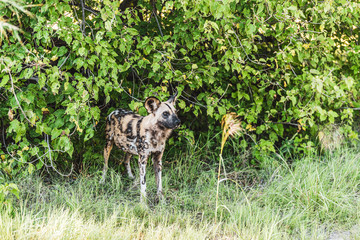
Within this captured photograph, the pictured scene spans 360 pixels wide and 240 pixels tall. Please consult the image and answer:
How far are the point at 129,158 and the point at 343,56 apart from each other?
321 cm

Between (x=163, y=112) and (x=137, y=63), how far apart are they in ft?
3.59

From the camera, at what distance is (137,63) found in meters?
4.45

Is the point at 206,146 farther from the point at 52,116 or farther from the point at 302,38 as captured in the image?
the point at 52,116

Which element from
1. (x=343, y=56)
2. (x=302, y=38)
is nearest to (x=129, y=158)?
(x=302, y=38)

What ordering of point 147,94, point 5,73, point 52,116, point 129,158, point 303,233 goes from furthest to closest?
point 129,158 < point 147,94 < point 52,116 < point 5,73 < point 303,233

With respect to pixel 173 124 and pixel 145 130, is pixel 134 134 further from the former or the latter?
pixel 173 124

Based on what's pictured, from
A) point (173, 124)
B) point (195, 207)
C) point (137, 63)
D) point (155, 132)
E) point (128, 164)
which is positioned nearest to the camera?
point (173, 124)

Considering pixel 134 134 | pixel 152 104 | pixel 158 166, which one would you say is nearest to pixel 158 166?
pixel 158 166

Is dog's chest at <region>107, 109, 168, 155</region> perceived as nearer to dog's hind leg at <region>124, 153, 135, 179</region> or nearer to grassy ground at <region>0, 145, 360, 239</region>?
dog's hind leg at <region>124, 153, 135, 179</region>

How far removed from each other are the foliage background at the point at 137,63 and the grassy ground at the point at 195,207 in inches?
15.2

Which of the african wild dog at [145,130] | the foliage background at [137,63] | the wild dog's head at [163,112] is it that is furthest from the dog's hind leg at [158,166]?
the foliage background at [137,63]

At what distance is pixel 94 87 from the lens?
12.5ft

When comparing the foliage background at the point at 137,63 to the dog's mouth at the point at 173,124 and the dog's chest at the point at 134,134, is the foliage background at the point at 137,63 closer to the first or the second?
the dog's chest at the point at 134,134

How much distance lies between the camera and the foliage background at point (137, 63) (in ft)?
11.8
